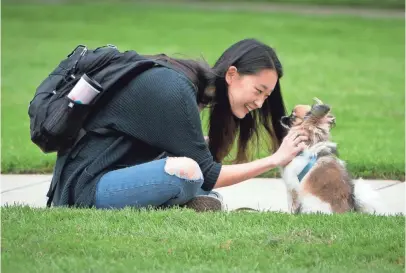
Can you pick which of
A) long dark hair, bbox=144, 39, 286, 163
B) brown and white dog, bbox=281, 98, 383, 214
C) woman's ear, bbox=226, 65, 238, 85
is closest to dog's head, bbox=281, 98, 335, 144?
brown and white dog, bbox=281, 98, 383, 214

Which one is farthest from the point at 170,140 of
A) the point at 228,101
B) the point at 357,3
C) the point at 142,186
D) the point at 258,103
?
the point at 357,3

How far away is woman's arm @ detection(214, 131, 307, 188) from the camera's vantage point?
5.98 metres

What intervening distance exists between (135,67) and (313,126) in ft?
4.09

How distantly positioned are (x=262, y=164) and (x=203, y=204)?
543mm

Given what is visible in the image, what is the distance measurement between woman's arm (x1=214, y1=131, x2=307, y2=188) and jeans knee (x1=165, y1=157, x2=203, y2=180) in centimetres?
19

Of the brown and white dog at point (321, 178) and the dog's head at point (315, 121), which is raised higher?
the dog's head at point (315, 121)

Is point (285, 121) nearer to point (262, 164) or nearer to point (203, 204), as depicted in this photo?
point (262, 164)

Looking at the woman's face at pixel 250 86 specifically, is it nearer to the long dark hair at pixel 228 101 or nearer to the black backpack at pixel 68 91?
the long dark hair at pixel 228 101

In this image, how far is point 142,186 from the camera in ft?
19.5

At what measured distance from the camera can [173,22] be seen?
69.5 ft

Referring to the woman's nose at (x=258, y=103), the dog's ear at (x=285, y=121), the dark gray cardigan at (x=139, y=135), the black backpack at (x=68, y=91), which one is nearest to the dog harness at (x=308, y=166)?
the dog's ear at (x=285, y=121)

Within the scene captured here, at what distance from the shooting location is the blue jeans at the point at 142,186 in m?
5.90

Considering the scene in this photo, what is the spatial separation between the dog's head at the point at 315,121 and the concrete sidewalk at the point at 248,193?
80 cm

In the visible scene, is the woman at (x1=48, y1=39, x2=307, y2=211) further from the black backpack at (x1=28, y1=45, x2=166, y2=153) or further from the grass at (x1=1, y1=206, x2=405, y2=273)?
the grass at (x1=1, y1=206, x2=405, y2=273)
